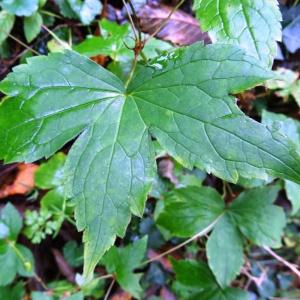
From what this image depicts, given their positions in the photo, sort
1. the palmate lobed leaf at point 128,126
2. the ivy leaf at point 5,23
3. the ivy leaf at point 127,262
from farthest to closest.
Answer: the ivy leaf at point 5,23, the ivy leaf at point 127,262, the palmate lobed leaf at point 128,126

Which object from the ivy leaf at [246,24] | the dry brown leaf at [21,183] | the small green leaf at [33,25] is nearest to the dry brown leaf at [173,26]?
the small green leaf at [33,25]

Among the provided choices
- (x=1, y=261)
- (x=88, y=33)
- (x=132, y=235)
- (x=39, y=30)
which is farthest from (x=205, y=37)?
(x=1, y=261)

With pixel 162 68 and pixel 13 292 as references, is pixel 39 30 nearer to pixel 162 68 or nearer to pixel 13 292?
pixel 162 68

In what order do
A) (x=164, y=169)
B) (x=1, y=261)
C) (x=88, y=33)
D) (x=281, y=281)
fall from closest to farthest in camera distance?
(x=1, y=261)
(x=164, y=169)
(x=88, y=33)
(x=281, y=281)

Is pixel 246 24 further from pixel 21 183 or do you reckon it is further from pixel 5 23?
pixel 21 183

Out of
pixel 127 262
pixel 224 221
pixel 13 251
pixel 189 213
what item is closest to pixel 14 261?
pixel 13 251

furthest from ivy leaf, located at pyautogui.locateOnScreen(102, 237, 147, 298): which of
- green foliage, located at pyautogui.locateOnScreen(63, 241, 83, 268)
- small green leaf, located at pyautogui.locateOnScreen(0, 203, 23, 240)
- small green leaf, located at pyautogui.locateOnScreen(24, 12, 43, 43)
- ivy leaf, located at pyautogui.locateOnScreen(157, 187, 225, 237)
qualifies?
small green leaf, located at pyautogui.locateOnScreen(24, 12, 43, 43)

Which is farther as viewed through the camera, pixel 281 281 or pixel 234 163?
pixel 281 281

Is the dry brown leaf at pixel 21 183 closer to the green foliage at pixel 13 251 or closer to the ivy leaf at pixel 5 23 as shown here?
the green foliage at pixel 13 251
